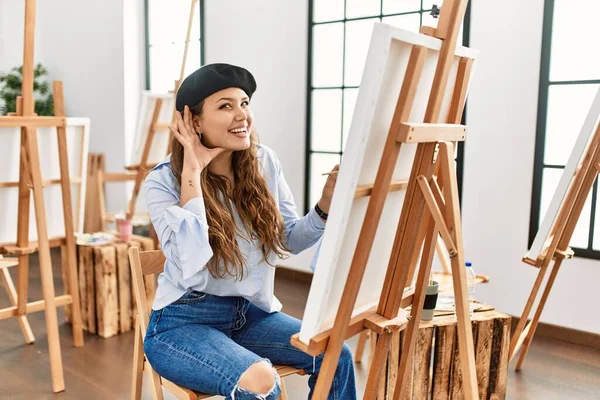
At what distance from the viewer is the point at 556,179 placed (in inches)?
129

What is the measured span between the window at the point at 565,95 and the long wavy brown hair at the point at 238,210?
1.95 m

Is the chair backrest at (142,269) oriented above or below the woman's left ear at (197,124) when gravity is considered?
below

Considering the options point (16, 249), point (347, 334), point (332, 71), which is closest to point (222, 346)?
point (347, 334)

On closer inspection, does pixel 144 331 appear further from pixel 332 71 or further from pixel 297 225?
pixel 332 71

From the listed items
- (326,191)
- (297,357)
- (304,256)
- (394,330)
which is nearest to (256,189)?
(326,191)

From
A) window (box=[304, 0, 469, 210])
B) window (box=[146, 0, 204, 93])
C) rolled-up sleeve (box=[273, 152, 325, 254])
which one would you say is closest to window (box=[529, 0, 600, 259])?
window (box=[304, 0, 469, 210])

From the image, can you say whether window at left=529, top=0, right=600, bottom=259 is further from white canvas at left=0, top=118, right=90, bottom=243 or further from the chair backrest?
white canvas at left=0, top=118, right=90, bottom=243

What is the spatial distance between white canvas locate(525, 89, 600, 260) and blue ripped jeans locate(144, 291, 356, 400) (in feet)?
3.60

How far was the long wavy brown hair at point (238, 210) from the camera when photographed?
67.2 inches

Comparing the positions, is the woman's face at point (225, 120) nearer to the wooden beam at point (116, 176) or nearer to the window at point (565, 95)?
the window at point (565, 95)

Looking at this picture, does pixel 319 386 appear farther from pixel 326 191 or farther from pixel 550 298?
pixel 550 298

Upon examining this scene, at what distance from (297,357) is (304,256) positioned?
265 centimetres

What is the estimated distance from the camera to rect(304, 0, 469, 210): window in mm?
4074

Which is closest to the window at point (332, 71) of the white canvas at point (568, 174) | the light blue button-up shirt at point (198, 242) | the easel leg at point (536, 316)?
the easel leg at point (536, 316)
